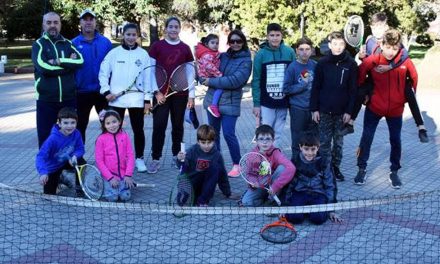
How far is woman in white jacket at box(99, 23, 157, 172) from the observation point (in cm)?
560

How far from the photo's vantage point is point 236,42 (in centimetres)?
551

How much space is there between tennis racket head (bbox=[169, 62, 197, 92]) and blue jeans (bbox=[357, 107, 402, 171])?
2136mm

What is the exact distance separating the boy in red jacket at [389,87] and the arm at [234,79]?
1324mm

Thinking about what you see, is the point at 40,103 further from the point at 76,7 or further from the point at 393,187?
the point at 76,7

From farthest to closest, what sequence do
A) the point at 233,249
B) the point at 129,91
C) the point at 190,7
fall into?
the point at 190,7 → the point at 129,91 → the point at 233,249

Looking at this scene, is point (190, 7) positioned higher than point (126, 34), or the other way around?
point (190, 7)

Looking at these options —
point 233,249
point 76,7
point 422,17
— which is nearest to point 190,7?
point 76,7

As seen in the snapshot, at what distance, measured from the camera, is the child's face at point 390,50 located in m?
5.32

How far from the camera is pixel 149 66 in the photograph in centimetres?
577

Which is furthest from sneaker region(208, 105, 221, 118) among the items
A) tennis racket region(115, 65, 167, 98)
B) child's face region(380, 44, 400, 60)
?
child's face region(380, 44, 400, 60)

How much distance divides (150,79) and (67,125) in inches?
47.3

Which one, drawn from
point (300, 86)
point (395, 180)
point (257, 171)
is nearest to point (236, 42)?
point (300, 86)

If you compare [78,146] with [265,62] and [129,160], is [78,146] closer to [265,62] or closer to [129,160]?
[129,160]

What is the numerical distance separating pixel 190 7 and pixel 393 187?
2008cm
